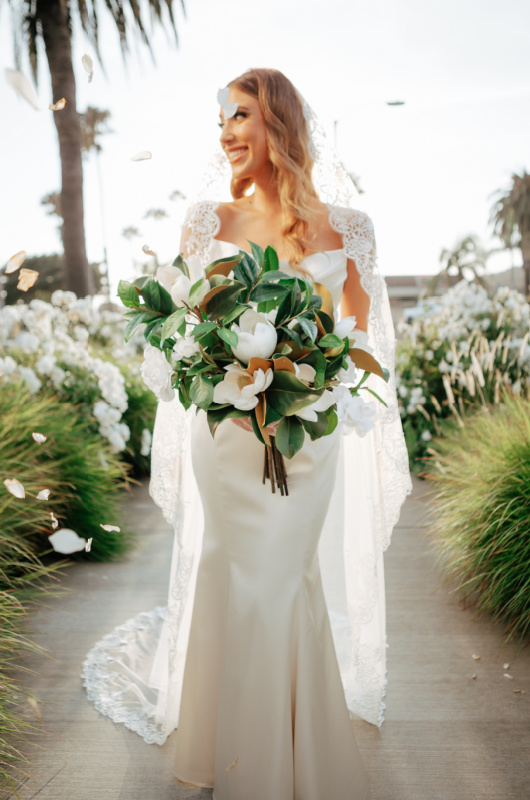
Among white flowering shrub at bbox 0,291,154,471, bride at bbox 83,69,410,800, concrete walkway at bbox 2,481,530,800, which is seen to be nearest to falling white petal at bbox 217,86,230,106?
bride at bbox 83,69,410,800

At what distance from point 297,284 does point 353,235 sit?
0.85 meters

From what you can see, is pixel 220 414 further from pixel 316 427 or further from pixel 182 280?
pixel 182 280

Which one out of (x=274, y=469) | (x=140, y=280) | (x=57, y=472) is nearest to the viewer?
(x=140, y=280)

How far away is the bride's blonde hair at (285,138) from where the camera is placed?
2.35 meters

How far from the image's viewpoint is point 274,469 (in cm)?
193

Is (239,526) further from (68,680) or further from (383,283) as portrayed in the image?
(68,680)

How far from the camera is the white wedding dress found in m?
1.97

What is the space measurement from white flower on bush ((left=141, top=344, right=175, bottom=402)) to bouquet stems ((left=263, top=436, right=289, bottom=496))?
0.37 m

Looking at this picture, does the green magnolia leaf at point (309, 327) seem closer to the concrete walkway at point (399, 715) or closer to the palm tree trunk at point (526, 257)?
the concrete walkway at point (399, 715)

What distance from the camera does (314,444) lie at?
205 cm

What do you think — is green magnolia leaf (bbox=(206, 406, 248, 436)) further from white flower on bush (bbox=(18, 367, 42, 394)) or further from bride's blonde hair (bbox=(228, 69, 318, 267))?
white flower on bush (bbox=(18, 367, 42, 394))

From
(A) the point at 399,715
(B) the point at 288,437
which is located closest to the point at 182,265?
(B) the point at 288,437

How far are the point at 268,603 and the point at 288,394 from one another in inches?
30.7

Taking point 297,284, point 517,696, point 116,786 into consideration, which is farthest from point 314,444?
point 517,696
